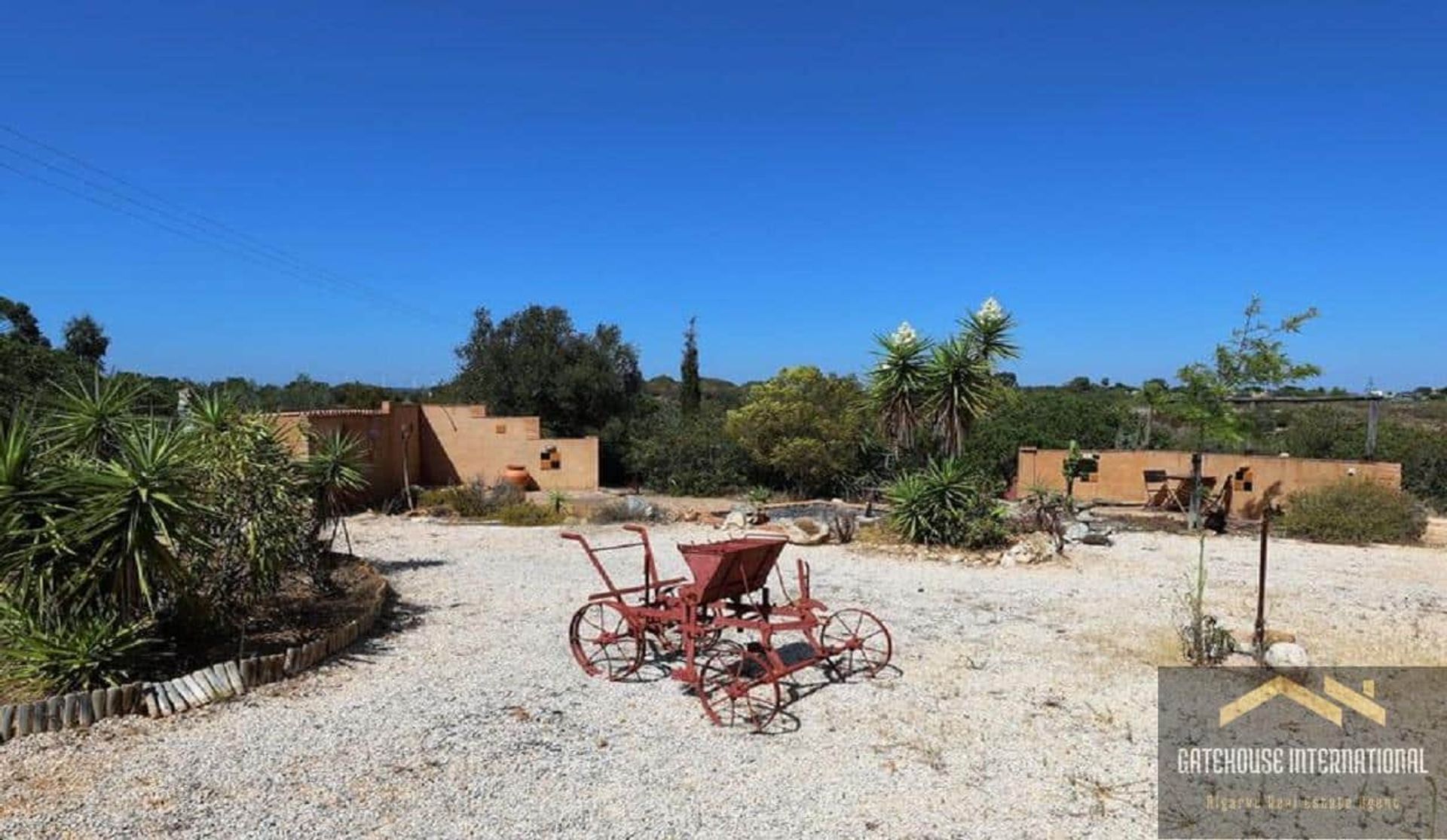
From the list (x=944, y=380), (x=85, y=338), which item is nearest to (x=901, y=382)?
(x=944, y=380)

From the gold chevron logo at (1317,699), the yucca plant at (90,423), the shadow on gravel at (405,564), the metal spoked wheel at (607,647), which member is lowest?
the shadow on gravel at (405,564)

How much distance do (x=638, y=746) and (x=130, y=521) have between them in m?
3.60

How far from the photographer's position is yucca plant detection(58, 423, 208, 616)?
216 inches

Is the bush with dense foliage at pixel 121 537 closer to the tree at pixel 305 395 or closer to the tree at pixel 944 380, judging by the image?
the tree at pixel 944 380

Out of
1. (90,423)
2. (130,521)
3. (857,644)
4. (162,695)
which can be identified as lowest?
(162,695)

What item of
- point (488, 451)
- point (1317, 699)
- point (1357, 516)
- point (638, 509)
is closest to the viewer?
point (1317, 699)

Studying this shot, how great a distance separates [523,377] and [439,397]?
3548 millimetres

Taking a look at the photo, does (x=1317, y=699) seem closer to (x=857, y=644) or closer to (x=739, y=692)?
(x=857, y=644)

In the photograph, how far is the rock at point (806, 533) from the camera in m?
13.0

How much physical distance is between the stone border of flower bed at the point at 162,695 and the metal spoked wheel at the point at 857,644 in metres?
3.90

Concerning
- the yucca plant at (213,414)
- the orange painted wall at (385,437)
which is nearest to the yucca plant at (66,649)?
the yucca plant at (213,414)

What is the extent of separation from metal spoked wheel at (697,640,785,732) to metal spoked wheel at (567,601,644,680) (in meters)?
0.62

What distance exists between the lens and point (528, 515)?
48.7 ft

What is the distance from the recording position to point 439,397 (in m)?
26.1
